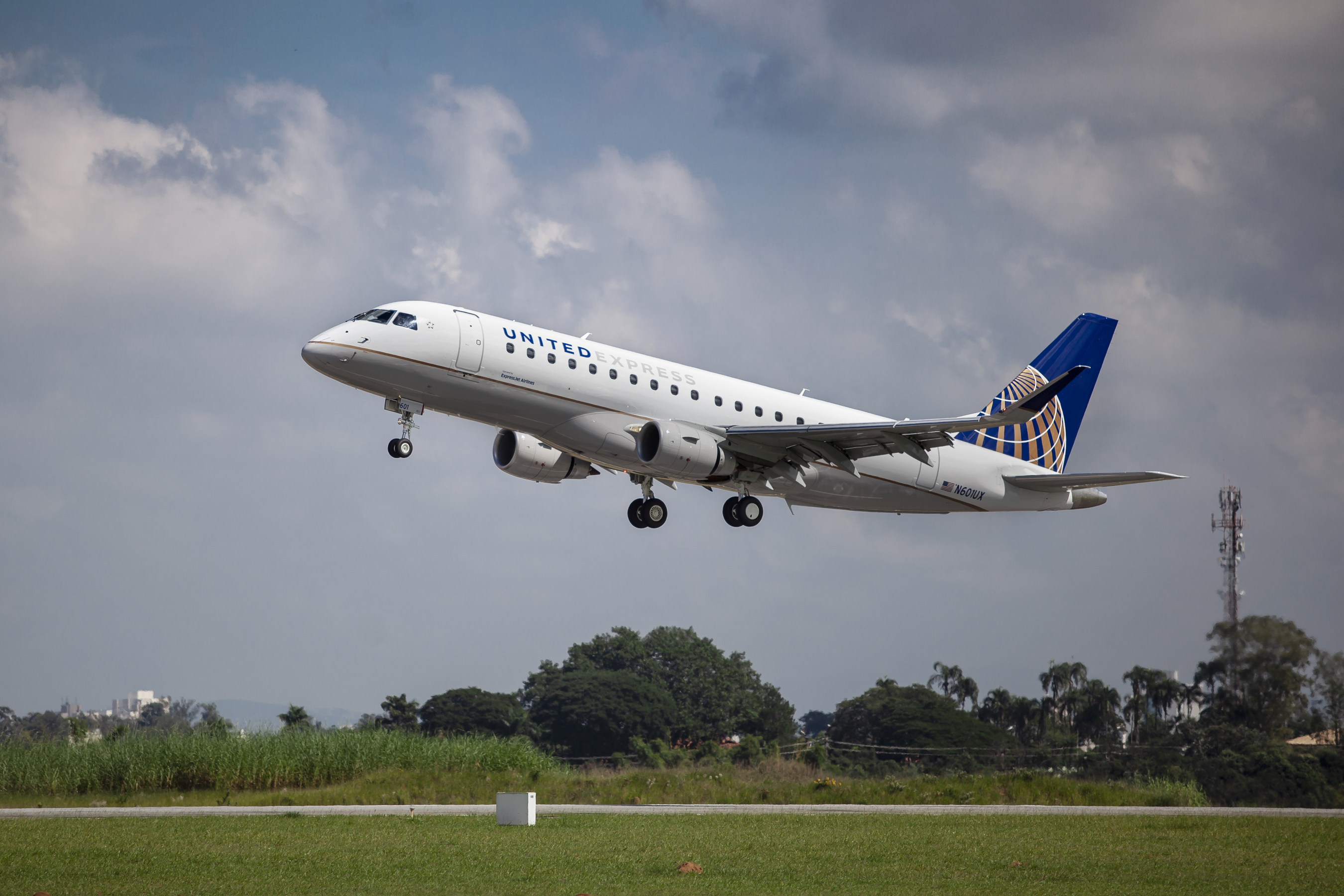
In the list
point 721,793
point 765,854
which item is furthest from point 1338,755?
point 765,854

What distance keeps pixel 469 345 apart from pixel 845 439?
1018 cm

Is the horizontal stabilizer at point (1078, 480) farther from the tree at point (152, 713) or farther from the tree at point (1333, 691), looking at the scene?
the tree at point (152, 713)

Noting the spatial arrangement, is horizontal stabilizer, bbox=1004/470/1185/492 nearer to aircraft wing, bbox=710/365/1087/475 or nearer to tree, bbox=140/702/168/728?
aircraft wing, bbox=710/365/1087/475

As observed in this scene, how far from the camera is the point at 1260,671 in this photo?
5778 cm

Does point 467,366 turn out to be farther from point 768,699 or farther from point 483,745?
point 768,699

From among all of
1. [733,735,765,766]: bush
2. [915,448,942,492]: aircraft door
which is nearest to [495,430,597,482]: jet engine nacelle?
[915,448,942,492]: aircraft door

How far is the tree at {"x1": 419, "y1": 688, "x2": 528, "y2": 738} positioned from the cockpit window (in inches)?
3159

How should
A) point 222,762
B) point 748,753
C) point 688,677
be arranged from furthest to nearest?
point 688,677 → point 748,753 → point 222,762

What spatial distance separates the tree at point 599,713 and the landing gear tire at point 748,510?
74.7 m

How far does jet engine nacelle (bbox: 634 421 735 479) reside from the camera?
3250 centimetres

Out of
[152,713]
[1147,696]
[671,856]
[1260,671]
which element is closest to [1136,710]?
[1147,696]

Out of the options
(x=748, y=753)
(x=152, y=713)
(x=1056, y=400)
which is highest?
(x=1056, y=400)

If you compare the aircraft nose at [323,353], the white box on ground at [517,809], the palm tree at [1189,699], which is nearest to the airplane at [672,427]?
the aircraft nose at [323,353]

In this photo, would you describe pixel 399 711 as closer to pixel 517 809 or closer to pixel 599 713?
pixel 599 713
